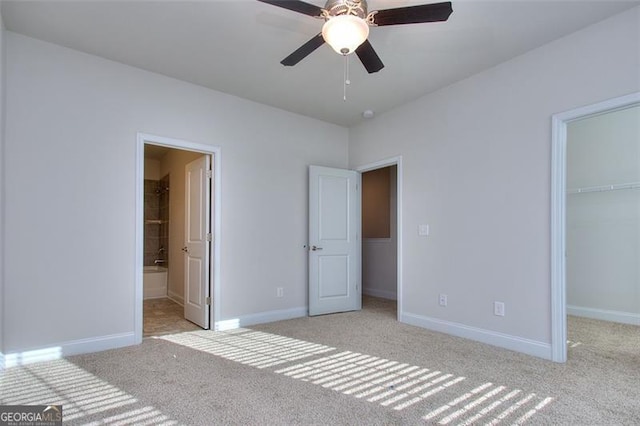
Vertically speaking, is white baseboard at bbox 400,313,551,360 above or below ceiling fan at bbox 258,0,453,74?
below

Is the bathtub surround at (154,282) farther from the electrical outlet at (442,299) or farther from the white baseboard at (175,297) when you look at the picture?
the electrical outlet at (442,299)

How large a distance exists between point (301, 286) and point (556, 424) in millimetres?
3075

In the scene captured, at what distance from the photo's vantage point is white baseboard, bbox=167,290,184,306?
541 centimetres

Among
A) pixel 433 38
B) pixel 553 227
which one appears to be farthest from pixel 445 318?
pixel 433 38

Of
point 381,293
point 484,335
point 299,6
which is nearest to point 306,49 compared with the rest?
point 299,6

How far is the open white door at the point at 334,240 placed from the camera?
15.0 feet

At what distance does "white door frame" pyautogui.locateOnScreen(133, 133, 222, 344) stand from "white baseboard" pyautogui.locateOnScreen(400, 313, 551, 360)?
217cm

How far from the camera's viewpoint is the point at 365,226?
21.5 ft

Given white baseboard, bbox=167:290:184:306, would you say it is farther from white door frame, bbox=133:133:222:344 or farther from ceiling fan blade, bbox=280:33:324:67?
ceiling fan blade, bbox=280:33:324:67

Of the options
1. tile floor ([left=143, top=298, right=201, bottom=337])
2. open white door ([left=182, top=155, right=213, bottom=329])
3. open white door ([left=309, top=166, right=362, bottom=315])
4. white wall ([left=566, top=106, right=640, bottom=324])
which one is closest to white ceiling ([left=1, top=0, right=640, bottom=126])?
open white door ([left=182, top=155, right=213, bottom=329])

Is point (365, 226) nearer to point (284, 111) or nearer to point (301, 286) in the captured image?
point (301, 286)

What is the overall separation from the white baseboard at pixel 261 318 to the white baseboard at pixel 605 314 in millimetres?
3450

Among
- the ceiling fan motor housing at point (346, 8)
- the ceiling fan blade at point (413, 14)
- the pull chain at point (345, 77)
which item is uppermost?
the pull chain at point (345, 77)

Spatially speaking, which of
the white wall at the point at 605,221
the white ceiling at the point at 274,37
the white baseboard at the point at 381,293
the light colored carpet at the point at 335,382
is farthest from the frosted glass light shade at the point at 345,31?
→ the white baseboard at the point at 381,293
